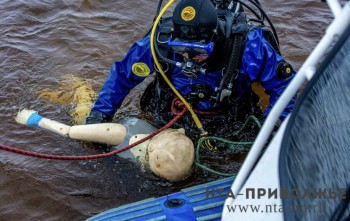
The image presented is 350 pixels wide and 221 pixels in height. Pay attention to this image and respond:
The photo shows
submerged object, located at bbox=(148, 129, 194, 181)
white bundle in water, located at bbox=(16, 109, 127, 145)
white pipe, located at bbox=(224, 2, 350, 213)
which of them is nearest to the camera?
white pipe, located at bbox=(224, 2, 350, 213)

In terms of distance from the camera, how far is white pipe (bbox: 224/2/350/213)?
127cm

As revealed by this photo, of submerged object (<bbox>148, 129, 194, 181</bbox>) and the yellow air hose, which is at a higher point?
the yellow air hose

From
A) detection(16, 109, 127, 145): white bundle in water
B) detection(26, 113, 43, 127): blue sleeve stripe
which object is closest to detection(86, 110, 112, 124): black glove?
detection(16, 109, 127, 145): white bundle in water

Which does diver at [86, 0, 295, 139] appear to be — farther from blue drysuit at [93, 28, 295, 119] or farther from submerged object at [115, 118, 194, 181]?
submerged object at [115, 118, 194, 181]

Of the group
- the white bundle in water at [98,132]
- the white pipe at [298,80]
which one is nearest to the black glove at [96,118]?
the white bundle in water at [98,132]

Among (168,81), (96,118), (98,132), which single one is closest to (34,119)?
(96,118)

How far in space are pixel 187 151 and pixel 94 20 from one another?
4.16 m

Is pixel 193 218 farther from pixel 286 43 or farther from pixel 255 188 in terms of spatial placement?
pixel 286 43

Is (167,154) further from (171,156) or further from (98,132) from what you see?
(98,132)

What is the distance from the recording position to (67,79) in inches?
211

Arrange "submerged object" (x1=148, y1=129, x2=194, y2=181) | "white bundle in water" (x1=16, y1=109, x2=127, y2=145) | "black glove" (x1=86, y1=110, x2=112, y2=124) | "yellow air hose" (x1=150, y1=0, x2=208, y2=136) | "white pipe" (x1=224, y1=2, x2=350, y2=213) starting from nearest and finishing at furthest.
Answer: "white pipe" (x1=224, y1=2, x2=350, y2=213) → "submerged object" (x1=148, y1=129, x2=194, y2=181) → "yellow air hose" (x1=150, y1=0, x2=208, y2=136) → "white bundle in water" (x1=16, y1=109, x2=127, y2=145) → "black glove" (x1=86, y1=110, x2=112, y2=124)

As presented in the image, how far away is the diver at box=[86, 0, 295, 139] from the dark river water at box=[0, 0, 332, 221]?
0.57 m

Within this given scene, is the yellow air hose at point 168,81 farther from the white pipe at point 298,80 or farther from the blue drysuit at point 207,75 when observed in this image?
the white pipe at point 298,80

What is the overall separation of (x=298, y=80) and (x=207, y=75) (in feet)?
7.20
